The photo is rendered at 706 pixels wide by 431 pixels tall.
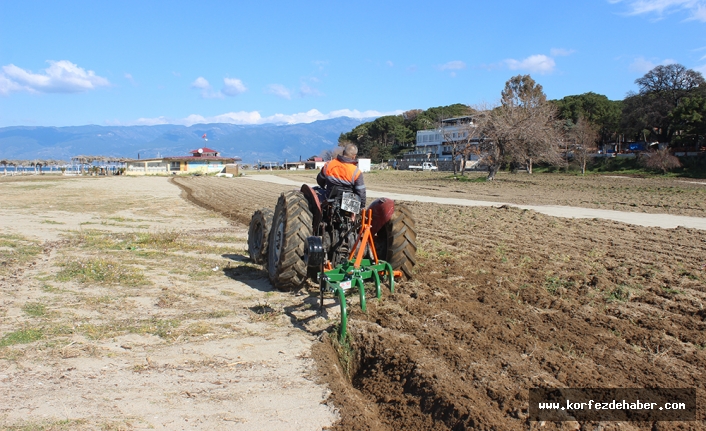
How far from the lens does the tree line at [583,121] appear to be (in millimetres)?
35406

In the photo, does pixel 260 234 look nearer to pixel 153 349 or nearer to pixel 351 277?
pixel 351 277

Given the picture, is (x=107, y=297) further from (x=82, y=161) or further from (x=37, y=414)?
(x=82, y=161)

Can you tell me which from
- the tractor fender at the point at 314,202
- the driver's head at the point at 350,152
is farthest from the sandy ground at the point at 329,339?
the driver's head at the point at 350,152

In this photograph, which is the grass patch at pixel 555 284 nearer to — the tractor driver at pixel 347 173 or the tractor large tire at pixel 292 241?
the tractor driver at pixel 347 173

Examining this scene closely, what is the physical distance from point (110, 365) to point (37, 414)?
77 cm

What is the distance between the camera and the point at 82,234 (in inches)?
402

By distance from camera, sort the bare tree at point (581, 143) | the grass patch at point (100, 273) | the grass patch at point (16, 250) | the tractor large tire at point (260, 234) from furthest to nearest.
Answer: the bare tree at point (581, 143) → the grass patch at point (16, 250) → the tractor large tire at point (260, 234) → the grass patch at point (100, 273)

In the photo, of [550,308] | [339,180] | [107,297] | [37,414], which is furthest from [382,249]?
[37,414]

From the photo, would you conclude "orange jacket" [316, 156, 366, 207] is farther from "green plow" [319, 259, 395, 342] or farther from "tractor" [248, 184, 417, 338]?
"green plow" [319, 259, 395, 342]

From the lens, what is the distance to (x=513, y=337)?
4.33m

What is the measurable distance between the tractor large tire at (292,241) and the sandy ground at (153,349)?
0.23 meters

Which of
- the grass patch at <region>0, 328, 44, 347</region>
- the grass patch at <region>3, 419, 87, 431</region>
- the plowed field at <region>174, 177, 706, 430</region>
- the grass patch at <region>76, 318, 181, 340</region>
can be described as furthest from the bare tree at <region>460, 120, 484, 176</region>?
the grass patch at <region>3, 419, 87, 431</region>

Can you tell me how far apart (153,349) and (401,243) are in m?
2.93

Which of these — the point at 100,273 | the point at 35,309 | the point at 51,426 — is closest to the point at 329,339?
the point at 51,426
